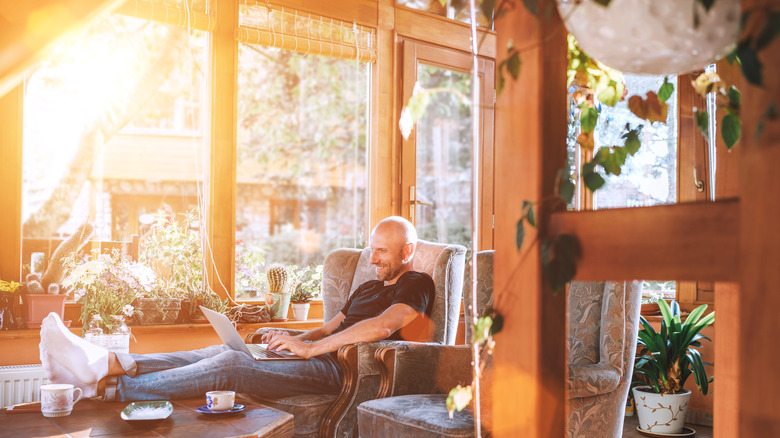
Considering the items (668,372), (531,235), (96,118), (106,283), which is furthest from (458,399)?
(96,118)

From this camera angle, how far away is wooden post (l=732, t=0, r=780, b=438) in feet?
2.57

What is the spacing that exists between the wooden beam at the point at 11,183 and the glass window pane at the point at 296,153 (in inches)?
195

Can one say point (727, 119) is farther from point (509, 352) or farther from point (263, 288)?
point (263, 288)

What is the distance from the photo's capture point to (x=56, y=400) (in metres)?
2.00

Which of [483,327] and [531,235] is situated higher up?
[531,235]

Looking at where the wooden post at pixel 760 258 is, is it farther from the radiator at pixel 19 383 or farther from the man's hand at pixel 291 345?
the radiator at pixel 19 383

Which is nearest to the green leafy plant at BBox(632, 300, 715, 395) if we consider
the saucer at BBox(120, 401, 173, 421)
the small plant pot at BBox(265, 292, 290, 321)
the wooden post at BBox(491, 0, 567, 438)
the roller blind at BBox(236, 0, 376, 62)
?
the small plant pot at BBox(265, 292, 290, 321)

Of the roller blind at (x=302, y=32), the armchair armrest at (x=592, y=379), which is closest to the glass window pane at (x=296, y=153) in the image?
the roller blind at (x=302, y=32)

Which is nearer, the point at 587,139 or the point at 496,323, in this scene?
the point at 496,323

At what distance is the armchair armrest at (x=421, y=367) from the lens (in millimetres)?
2680

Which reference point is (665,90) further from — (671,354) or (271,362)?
(671,354)

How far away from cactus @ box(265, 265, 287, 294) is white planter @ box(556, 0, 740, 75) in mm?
3039

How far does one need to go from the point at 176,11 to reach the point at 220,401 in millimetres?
2380

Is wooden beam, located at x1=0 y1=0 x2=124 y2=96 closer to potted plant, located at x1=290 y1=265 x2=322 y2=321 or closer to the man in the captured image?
the man
